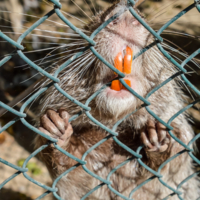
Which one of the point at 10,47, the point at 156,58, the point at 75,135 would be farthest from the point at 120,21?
the point at 10,47

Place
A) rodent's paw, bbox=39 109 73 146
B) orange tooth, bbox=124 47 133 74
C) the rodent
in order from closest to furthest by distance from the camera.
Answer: orange tooth, bbox=124 47 133 74
the rodent
rodent's paw, bbox=39 109 73 146

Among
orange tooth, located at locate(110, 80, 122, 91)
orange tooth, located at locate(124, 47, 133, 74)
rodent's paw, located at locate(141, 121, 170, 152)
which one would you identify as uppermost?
orange tooth, located at locate(124, 47, 133, 74)

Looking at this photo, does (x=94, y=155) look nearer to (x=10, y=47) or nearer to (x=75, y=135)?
(x=75, y=135)

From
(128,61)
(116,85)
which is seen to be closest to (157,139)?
(116,85)

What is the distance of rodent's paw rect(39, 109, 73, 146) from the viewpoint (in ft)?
4.89

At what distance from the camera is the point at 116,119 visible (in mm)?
1683

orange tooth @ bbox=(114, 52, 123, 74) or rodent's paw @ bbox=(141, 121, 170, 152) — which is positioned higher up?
orange tooth @ bbox=(114, 52, 123, 74)

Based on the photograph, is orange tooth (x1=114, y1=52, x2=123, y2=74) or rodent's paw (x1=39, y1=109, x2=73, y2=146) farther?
rodent's paw (x1=39, y1=109, x2=73, y2=146)

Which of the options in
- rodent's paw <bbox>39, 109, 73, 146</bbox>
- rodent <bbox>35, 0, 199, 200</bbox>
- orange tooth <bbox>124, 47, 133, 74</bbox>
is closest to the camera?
orange tooth <bbox>124, 47, 133, 74</bbox>

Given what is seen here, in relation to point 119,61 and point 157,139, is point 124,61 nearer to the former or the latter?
point 119,61

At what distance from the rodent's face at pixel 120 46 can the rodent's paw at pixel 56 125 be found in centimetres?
29

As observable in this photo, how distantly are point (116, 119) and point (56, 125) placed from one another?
446 mm

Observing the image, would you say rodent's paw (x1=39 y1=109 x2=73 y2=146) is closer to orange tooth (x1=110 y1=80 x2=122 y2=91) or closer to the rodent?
the rodent

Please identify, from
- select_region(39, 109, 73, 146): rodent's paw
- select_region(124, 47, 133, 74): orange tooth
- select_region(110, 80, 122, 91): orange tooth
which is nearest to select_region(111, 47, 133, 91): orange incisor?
select_region(124, 47, 133, 74): orange tooth
